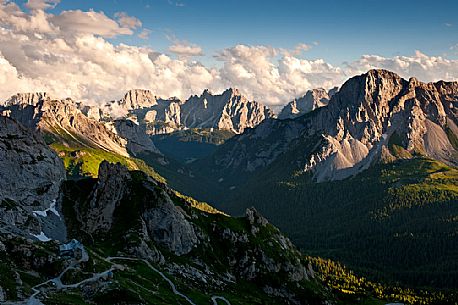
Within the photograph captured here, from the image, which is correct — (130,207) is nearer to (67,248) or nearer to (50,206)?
(50,206)

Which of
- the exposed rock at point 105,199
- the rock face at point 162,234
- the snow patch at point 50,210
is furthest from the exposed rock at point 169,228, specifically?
the snow patch at point 50,210

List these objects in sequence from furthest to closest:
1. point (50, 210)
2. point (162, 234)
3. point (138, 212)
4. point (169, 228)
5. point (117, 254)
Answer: point (50, 210) → point (138, 212) → point (169, 228) → point (162, 234) → point (117, 254)

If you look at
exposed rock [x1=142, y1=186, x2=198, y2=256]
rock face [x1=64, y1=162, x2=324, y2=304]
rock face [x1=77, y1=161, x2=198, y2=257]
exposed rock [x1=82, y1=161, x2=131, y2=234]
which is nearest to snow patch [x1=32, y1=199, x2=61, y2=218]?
rock face [x1=64, y1=162, x2=324, y2=304]

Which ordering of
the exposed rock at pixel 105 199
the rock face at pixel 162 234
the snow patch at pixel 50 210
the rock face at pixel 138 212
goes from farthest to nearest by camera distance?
the snow patch at pixel 50 210 < the exposed rock at pixel 105 199 < the rock face at pixel 138 212 < the rock face at pixel 162 234

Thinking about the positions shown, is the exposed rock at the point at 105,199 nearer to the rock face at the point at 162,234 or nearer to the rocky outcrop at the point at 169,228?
the rock face at the point at 162,234

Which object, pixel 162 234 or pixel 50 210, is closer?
pixel 162 234


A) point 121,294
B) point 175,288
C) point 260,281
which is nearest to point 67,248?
point 121,294

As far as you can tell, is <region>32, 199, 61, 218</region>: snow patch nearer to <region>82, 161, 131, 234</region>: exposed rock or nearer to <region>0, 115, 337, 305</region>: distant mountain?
<region>0, 115, 337, 305</region>: distant mountain

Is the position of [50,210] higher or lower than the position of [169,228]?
lower

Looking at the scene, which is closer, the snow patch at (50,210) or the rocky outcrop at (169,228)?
the rocky outcrop at (169,228)

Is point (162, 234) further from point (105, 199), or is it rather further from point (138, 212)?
point (105, 199)

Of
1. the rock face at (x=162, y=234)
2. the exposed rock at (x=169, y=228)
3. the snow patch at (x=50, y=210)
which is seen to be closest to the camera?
the rock face at (x=162, y=234)

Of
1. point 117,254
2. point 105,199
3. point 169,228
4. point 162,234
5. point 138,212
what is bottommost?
point 117,254

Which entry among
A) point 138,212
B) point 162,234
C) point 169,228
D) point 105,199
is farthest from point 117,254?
point 105,199
